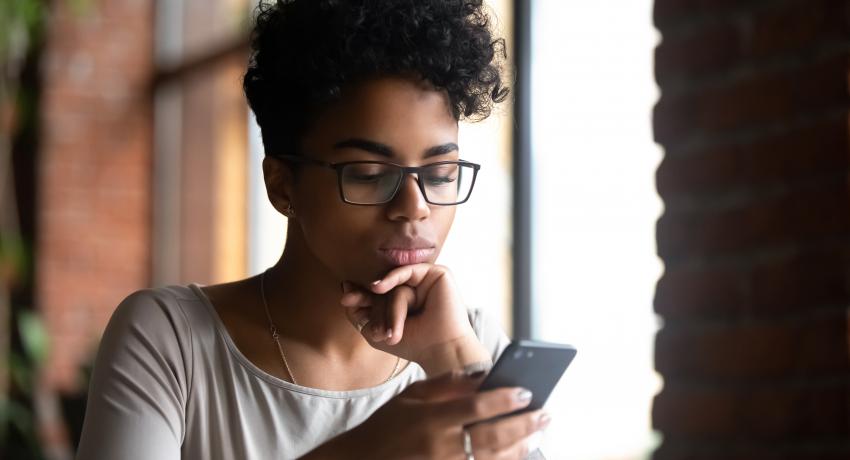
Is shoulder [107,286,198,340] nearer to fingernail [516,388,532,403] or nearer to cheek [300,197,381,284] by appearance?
cheek [300,197,381,284]

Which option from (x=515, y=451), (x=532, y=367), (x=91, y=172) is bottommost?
(x=515, y=451)

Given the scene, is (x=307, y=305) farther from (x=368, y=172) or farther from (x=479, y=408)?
(x=479, y=408)

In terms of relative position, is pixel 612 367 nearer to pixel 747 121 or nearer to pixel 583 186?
pixel 583 186

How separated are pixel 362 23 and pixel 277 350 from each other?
0.51 meters

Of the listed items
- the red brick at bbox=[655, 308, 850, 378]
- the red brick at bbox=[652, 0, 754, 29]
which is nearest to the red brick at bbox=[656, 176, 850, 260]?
the red brick at bbox=[655, 308, 850, 378]

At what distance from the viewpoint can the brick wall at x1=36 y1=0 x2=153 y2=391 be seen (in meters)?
5.78

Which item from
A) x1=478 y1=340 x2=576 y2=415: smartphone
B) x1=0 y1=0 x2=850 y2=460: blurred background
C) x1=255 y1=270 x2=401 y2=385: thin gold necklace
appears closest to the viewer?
x1=478 y1=340 x2=576 y2=415: smartphone

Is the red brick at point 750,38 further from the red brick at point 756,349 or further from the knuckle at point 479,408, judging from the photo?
the knuckle at point 479,408

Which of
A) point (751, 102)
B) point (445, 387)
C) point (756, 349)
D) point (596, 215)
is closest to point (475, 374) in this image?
point (445, 387)

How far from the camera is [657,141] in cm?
213

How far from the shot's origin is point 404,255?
1555 millimetres

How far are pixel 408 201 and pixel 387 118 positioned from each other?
12 centimetres

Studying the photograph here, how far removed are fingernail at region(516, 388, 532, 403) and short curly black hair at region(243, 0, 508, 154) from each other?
0.48 m

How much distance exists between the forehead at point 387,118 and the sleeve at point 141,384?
0.34 meters
